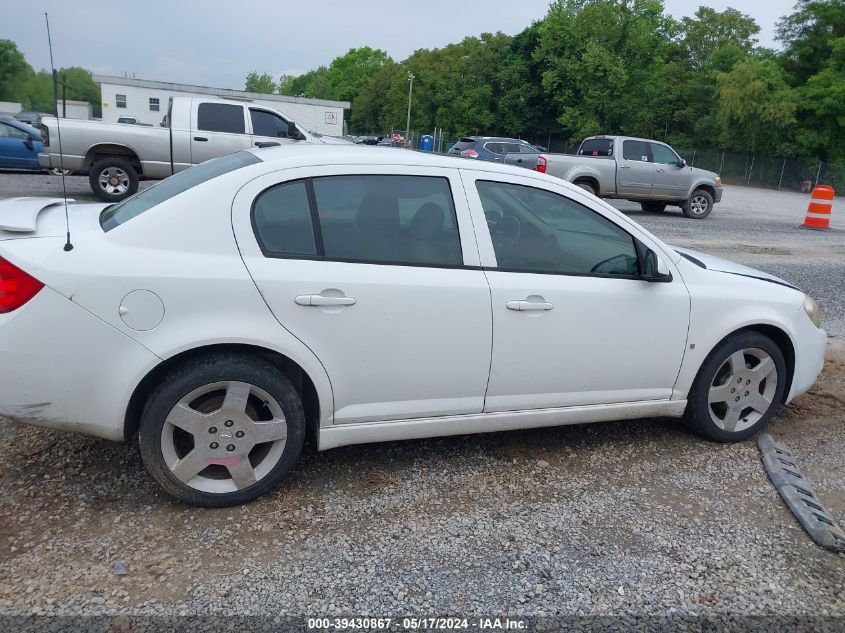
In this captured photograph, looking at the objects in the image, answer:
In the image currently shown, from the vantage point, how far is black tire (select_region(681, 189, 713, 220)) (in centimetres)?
1698

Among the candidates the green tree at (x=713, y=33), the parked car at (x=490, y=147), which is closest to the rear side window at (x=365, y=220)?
the parked car at (x=490, y=147)

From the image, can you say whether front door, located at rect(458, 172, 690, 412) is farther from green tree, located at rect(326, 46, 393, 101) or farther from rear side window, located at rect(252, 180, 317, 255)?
green tree, located at rect(326, 46, 393, 101)

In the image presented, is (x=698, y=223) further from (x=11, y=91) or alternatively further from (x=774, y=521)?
(x=11, y=91)

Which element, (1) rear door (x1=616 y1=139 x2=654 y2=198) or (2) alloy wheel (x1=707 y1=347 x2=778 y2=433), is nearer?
(2) alloy wheel (x1=707 y1=347 x2=778 y2=433)

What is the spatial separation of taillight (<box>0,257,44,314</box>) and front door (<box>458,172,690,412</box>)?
2023 millimetres

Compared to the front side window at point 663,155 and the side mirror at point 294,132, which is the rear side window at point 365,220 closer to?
the side mirror at point 294,132

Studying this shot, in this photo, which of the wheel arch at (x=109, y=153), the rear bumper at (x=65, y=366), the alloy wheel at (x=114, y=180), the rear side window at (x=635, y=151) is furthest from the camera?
the rear side window at (x=635, y=151)

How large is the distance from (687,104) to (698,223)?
135 feet

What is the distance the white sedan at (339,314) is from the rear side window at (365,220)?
0.04ft

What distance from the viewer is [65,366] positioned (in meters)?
2.88

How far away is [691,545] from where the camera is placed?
3.16m

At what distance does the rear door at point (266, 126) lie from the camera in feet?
42.2

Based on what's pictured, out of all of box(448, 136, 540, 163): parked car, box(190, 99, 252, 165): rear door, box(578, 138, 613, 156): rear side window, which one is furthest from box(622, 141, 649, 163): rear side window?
box(190, 99, 252, 165): rear door

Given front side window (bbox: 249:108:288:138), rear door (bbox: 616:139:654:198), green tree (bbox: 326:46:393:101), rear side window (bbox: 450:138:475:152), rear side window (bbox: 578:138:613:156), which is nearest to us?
front side window (bbox: 249:108:288:138)
